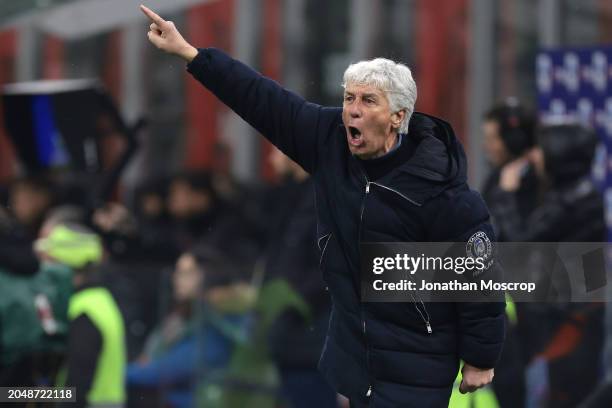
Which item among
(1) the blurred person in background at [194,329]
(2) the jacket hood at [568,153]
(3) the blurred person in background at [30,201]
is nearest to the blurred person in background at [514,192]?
(2) the jacket hood at [568,153]

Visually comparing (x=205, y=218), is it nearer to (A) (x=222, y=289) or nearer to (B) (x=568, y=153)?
(A) (x=222, y=289)

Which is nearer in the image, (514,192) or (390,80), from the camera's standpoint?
(390,80)

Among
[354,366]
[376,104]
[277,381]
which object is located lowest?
[277,381]

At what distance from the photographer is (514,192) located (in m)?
7.54

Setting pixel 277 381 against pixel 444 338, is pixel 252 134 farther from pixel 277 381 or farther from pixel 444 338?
pixel 444 338

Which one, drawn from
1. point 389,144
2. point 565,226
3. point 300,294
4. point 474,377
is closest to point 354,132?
point 389,144

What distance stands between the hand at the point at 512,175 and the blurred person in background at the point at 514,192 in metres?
0.02

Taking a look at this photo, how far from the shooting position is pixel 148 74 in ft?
37.8

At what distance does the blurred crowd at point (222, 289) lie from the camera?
7375mm

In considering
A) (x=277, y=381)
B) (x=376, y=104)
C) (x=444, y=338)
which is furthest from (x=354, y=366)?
(x=277, y=381)

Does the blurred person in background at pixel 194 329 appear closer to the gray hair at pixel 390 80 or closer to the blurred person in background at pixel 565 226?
the blurred person in background at pixel 565 226

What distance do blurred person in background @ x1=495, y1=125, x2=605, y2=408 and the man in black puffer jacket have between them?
1.97 metres

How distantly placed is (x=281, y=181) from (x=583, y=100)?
1.98 metres

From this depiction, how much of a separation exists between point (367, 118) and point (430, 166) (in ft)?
0.85
